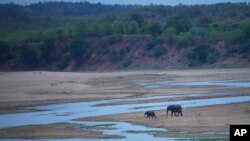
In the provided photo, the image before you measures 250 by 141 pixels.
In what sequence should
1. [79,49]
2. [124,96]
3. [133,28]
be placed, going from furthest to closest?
[133,28], [79,49], [124,96]

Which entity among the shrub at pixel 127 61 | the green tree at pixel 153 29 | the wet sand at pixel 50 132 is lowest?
the wet sand at pixel 50 132

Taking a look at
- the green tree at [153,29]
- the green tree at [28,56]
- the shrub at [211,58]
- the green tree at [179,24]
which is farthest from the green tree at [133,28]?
the shrub at [211,58]

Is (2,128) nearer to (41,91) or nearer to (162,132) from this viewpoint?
(162,132)

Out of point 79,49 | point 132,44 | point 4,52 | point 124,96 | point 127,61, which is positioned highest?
point 132,44

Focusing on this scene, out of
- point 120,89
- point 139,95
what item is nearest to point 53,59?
point 120,89

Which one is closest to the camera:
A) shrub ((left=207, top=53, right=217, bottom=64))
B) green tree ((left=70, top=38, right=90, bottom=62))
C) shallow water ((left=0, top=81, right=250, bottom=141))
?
shallow water ((left=0, top=81, right=250, bottom=141))

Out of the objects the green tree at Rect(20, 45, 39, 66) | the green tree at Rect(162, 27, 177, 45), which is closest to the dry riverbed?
the green tree at Rect(162, 27, 177, 45)

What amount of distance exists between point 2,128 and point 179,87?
2456cm

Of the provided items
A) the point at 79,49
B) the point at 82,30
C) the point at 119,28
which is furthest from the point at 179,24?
the point at 82,30

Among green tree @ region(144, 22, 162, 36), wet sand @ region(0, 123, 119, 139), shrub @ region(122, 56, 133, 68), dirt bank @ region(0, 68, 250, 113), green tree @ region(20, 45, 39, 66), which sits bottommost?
wet sand @ region(0, 123, 119, 139)

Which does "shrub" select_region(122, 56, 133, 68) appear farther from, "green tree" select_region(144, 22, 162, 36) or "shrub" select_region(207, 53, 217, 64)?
"shrub" select_region(207, 53, 217, 64)

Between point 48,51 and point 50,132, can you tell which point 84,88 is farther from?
point 48,51

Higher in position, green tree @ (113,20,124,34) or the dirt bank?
green tree @ (113,20,124,34)

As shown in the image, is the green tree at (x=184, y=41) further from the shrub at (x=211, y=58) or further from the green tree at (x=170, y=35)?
the shrub at (x=211, y=58)
